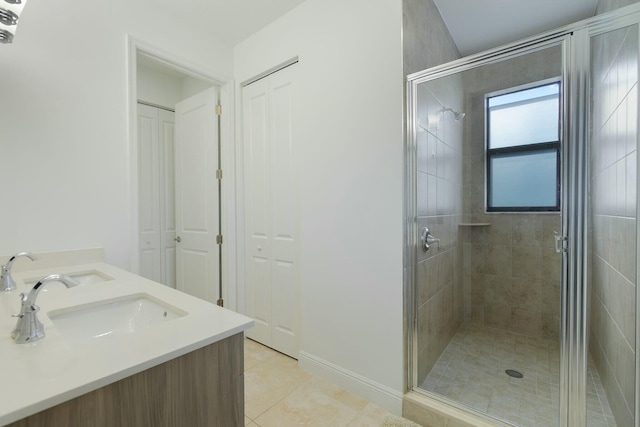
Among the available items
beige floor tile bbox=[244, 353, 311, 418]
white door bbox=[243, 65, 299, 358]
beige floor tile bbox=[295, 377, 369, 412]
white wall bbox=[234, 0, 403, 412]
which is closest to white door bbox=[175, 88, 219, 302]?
white door bbox=[243, 65, 299, 358]

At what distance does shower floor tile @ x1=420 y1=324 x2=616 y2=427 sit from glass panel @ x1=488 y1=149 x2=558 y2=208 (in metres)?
0.92

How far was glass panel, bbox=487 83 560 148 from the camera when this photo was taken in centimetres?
176

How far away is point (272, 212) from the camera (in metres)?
2.33

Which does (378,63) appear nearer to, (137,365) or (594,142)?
(594,142)

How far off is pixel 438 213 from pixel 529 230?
0.79 metres

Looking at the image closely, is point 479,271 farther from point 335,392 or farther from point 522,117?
point 335,392

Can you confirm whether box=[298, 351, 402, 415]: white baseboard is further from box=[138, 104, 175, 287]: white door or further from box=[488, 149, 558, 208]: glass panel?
box=[138, 104, 175, 287]: white door

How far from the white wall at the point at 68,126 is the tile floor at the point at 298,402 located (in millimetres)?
1195

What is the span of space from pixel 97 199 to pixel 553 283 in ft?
9.46

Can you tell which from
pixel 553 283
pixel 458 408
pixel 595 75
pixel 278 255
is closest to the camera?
pixel 595 75

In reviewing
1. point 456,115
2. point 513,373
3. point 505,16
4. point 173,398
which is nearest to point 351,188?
point 456,115

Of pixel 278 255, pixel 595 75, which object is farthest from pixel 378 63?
pixel 278 255

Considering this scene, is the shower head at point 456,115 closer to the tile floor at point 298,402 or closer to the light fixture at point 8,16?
the tile floor at point 298,402

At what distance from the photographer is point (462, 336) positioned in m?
2.34
